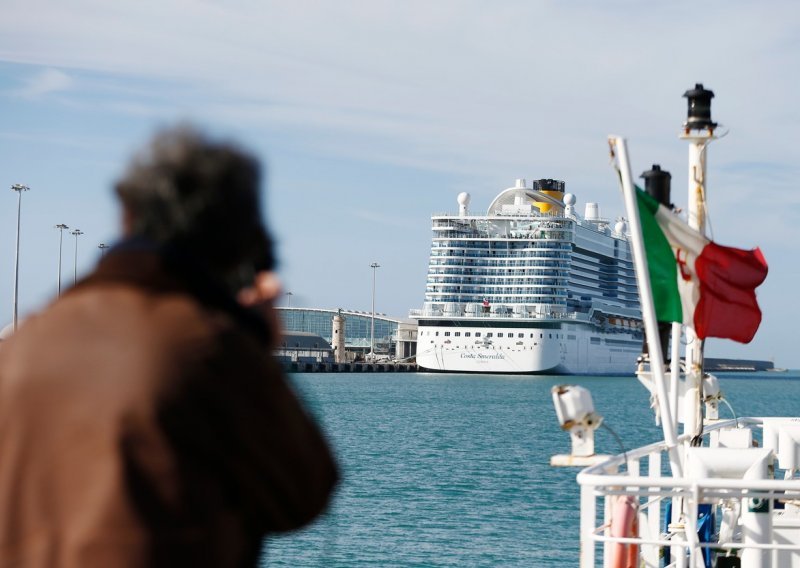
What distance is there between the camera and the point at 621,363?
96.7 meters

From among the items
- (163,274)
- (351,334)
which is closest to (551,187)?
(351,334)

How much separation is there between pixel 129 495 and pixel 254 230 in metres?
0.41

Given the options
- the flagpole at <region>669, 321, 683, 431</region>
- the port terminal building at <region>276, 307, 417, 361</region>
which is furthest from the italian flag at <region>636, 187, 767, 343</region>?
the port terminal building at <region>276, 307, 417, 361</region>

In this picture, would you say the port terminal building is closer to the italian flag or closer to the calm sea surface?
the calm sea surface

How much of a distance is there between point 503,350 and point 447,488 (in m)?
60.9

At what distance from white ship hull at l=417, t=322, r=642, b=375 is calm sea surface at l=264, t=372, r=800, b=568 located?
27111mm

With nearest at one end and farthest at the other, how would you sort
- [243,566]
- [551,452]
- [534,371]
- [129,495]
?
[129,495]
[243,566]
[551,452]
[534,371]

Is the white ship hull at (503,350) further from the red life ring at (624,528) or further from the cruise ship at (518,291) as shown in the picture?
the red life ring at (624,528)

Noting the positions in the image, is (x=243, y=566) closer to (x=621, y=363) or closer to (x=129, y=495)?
(x=129, y=495)

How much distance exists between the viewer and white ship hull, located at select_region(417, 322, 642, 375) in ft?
278

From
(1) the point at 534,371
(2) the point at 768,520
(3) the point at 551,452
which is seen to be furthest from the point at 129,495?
(1) the point at 534,371

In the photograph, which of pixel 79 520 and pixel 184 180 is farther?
pixel 184 180

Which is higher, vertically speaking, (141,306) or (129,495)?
(141,306)

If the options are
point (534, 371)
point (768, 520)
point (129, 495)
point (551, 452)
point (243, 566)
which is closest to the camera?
point (129, 495)
